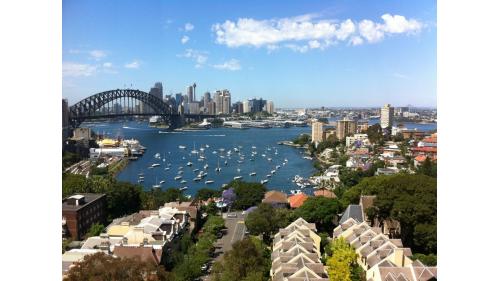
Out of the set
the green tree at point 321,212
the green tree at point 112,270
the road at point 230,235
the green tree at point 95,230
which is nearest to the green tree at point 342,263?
the road at point 230,235

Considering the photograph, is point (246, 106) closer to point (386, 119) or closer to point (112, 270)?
point (112, 270)

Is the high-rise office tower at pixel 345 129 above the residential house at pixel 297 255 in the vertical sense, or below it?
above

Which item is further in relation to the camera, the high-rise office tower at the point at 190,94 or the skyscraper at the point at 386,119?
the skyscraper at the point at 386,119

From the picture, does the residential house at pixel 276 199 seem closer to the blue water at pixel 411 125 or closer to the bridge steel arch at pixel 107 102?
the bridge steel arch at pixel 107 102

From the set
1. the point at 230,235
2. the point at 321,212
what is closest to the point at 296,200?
the point at 321,212

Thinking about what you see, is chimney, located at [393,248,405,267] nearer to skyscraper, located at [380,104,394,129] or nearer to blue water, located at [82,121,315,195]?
blue water, located at [82,121,315,195]

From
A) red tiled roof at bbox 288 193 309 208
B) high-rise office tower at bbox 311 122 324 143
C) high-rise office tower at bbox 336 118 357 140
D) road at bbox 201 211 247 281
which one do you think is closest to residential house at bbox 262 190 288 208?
red tiled roof at bbox 288 193 309 208

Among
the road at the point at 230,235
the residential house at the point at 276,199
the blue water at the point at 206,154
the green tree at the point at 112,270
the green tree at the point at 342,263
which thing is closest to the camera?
the green tree at the point at 112,270
